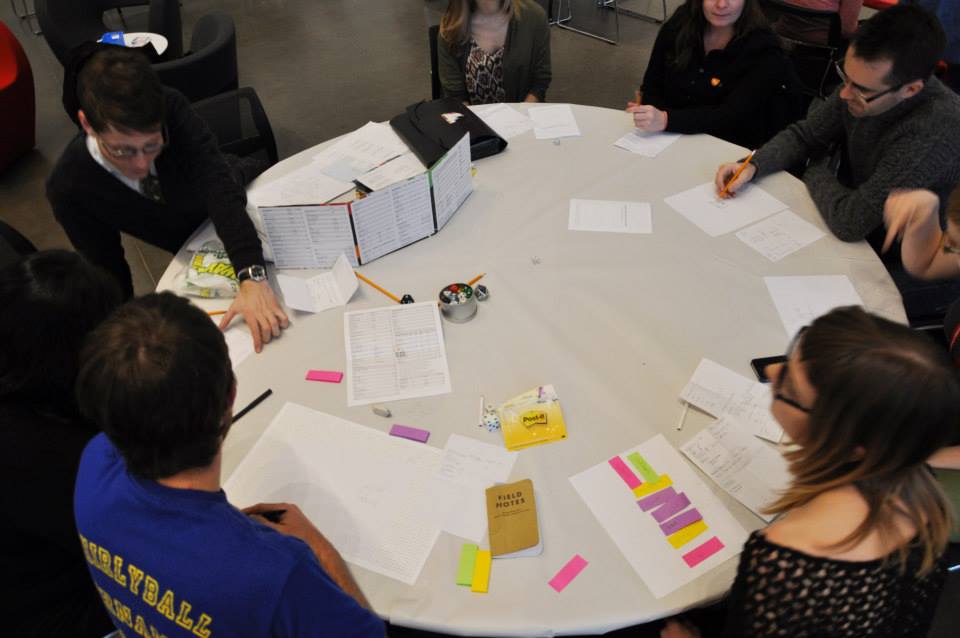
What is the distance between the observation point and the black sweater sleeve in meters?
1.86

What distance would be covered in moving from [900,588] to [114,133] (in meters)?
1.96

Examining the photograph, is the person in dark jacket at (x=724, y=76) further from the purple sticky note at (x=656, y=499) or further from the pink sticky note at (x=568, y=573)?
the pink sticky note at (x=568, y=573)

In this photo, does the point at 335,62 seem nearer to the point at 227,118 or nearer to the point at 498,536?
the point at 227,118

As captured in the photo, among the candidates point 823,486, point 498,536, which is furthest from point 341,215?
point 823,486

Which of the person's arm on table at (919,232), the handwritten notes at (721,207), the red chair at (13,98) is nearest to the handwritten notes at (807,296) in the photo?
the person's arm on table at (919,232)

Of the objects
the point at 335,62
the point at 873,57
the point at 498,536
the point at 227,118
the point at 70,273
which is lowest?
the point at 335,62

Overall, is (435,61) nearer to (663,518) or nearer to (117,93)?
(117,93)

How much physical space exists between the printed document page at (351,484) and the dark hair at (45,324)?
391mm

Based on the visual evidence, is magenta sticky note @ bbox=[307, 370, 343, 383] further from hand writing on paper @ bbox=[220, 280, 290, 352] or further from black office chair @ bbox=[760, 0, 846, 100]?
black office chair @ bbox=[760, 0, 846, 100]

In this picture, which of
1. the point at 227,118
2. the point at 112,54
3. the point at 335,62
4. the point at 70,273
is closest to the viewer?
the point at 70,273

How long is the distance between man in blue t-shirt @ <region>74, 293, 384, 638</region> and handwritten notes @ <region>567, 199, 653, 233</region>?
127 centimetres

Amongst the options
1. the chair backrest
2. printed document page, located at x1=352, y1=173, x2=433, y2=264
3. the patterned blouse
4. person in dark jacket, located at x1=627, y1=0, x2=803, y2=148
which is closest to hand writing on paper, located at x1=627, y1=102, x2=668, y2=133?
person in dark jacket, located at x1=627, y1=0, x2=803, y2=148

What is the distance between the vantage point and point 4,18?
5.85m

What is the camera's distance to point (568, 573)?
3.93 ft
